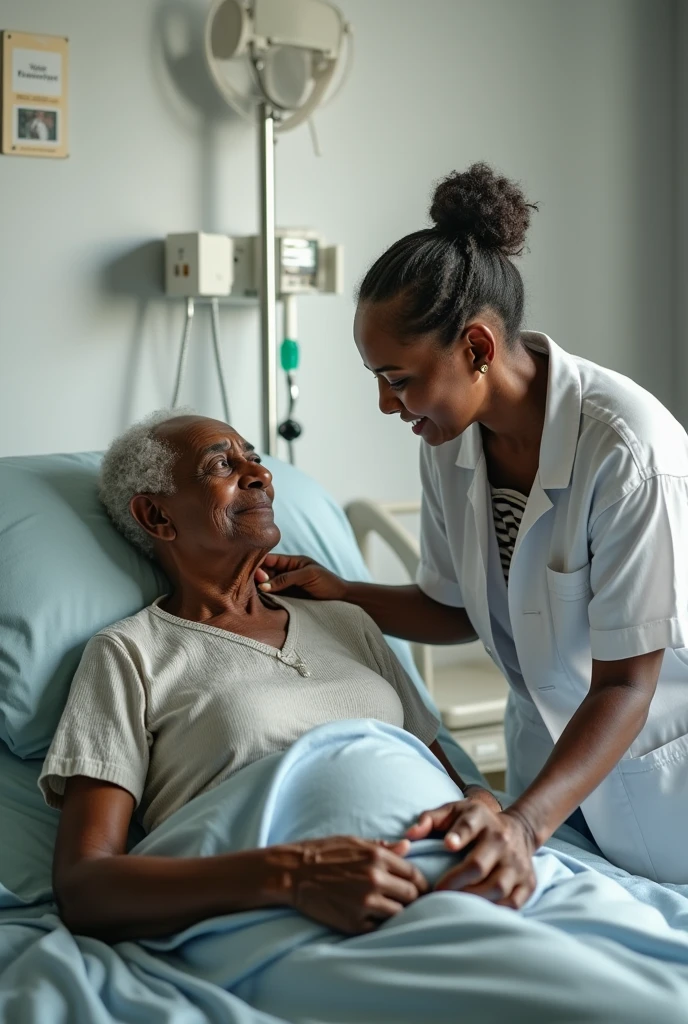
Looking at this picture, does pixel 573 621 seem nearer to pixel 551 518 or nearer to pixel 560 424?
pixel 551 518

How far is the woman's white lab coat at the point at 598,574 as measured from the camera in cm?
151

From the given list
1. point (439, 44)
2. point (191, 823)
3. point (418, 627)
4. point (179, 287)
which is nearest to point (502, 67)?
point (439, 44)

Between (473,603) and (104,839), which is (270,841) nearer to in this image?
(104,839)

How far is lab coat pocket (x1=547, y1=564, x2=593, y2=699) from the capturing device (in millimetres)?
1608

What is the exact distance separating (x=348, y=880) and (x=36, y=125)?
6.12 ft

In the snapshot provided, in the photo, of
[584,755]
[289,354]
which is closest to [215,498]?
[584,755]

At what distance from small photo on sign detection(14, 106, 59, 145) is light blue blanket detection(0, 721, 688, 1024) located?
1.61 meters

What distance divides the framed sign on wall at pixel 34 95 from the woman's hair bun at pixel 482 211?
123cm

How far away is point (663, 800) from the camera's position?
5.40ft

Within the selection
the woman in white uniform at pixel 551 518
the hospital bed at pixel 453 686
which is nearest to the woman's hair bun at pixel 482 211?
the woman in white uniform at pixel 551 518

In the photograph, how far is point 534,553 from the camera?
1696mm

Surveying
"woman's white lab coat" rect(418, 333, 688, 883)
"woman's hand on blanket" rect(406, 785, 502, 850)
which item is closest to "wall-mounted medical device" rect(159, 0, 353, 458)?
"woman's white lab coat" rect(418, 333, 688, 883)

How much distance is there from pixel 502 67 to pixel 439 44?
193 millimetres

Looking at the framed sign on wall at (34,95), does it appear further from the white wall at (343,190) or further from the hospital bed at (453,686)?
the hospital bed at (453,686)
